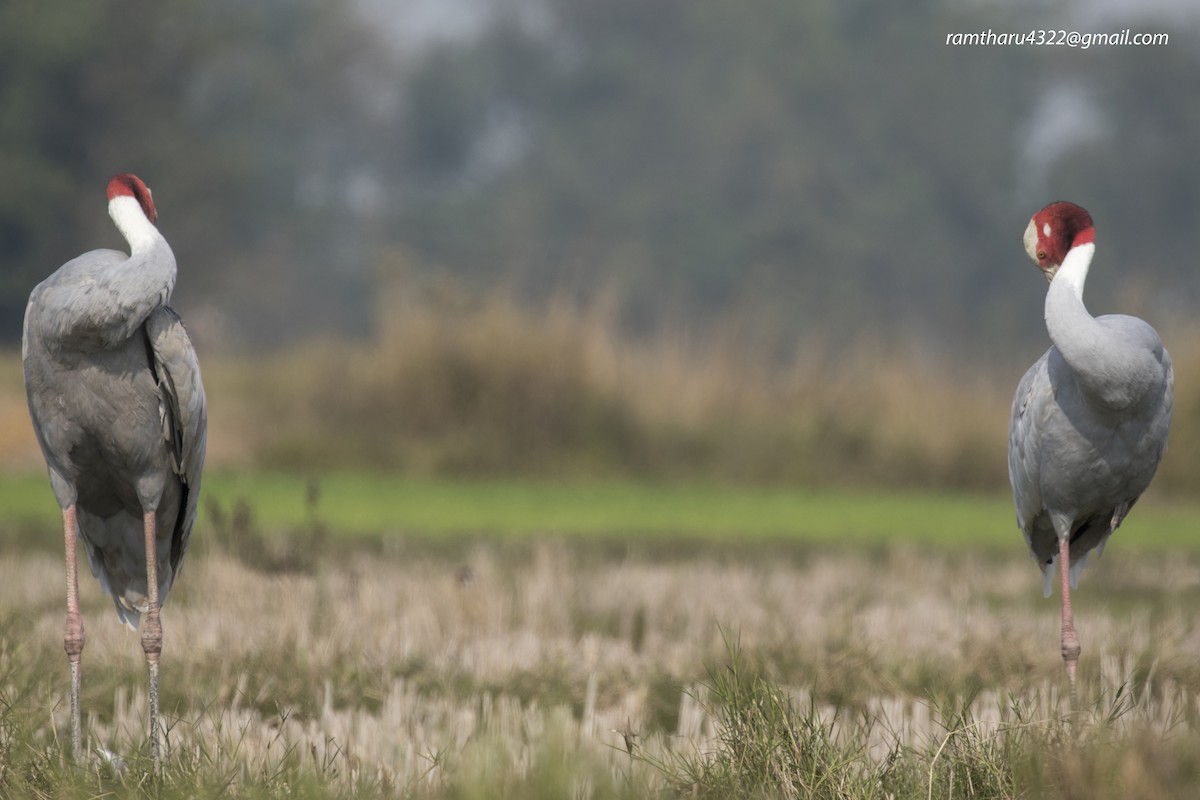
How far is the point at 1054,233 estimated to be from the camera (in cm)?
439

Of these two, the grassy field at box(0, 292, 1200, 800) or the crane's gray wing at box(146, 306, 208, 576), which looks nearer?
the grassy field at box(0, 292, 1200, 800)

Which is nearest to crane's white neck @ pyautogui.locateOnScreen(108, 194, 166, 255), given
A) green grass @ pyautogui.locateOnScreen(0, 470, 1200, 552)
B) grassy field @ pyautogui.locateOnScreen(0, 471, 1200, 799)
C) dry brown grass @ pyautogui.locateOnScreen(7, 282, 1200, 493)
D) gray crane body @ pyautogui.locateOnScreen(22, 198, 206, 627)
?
gray crane body @ pyautogui.locateOnScreen(22, 198, 206, 627)

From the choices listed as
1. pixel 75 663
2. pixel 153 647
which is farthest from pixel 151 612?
pixel 75 663

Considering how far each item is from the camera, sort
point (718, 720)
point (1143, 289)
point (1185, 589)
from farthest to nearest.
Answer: point (1143, 289) < point (1185, 589) < point (718, 720)

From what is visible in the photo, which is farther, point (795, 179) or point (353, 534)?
point (795, 179)

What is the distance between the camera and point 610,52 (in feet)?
154

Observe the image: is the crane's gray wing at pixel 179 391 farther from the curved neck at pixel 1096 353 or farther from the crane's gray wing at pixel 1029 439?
the crane's gray wing at pixel 1029 439

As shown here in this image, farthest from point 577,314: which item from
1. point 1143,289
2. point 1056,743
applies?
point 1056,743

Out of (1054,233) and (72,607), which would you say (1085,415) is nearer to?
(1054,233)

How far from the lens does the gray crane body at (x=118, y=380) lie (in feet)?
12.8

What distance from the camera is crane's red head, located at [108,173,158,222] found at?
4324mm

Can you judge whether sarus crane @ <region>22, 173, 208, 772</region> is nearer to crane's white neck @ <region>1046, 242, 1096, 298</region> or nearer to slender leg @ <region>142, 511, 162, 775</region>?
slender leg @ <region>142, 511, 162, 775</region>

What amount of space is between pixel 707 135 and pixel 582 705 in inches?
1595

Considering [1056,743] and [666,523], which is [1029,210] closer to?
[666,523]
